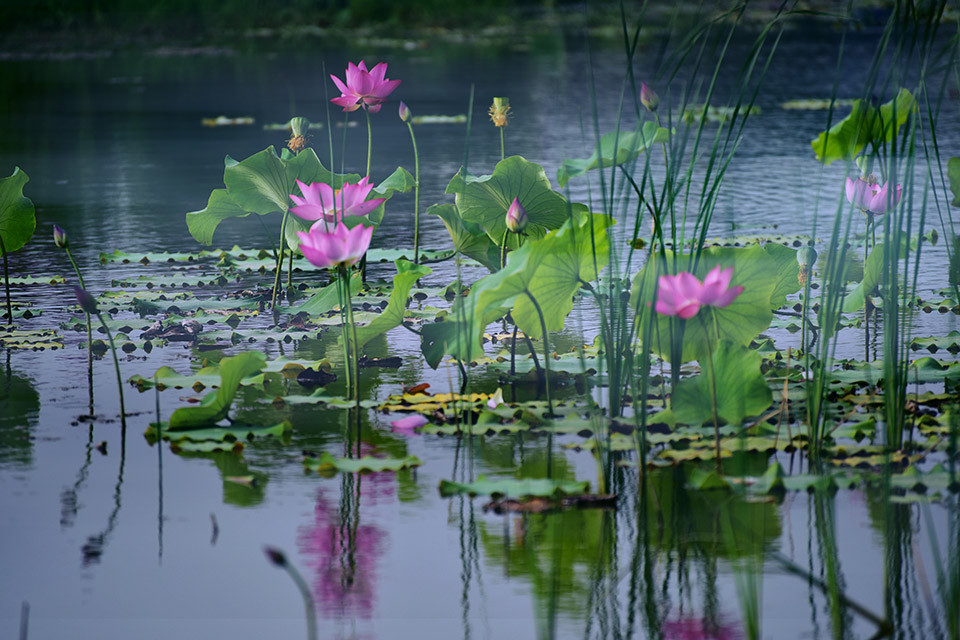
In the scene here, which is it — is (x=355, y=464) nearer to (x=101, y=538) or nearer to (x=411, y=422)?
(x=411, y=422)

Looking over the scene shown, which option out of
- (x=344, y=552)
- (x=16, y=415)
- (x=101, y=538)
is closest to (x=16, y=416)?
(x=16, y=415)

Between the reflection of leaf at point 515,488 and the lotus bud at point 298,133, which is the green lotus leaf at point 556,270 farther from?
the lotus bud at point 298,133

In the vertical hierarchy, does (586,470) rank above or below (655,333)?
below

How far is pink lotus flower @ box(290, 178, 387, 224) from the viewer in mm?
1990

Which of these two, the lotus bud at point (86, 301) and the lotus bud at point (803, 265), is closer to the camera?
the lotus bud at point (86, 301)

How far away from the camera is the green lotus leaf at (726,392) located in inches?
68.3

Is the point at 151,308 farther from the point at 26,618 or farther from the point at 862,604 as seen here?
the point at 862,604

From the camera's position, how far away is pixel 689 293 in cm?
159

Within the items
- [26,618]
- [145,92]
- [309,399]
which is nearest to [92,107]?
[145,92]

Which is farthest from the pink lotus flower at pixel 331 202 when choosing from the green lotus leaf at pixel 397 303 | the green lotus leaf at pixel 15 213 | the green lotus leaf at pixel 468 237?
the green lotus leaf at pixel 15 213

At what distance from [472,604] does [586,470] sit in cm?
43

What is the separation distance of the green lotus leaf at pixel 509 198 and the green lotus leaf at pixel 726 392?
512mm

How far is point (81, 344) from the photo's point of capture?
2361 millimetres

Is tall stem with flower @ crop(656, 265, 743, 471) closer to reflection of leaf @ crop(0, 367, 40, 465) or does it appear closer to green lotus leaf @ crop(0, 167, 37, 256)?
reflection of leaf @ crop(0, 367, 40, 465)
